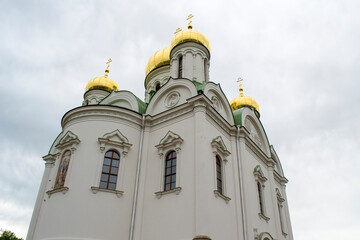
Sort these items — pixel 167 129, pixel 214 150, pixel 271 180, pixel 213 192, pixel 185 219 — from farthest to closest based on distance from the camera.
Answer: pixel 271 180, pixel 167 129, pixel 214 150, pixel 213 192, pixel 185 219

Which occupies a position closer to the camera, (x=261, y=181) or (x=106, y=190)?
(x=106, y=190)

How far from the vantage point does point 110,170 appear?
11031 millimetres

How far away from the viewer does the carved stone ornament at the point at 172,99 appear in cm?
1268

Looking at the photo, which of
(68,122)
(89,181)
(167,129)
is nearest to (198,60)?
(167,129)

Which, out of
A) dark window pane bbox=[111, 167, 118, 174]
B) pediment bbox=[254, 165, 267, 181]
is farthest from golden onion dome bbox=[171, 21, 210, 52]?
dark window pane bbox=[111, 167, 118, 174]

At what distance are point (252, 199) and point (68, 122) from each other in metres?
8.31

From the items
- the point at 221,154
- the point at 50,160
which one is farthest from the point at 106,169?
the point at 50,160

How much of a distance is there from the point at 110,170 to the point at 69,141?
200cm

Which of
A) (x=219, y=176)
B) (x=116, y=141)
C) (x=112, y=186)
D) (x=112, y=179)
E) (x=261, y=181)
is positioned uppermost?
(x=116, y=141)

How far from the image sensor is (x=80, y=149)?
11.2 meters

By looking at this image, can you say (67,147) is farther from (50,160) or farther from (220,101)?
(220,101)

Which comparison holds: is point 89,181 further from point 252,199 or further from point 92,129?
point 252,199

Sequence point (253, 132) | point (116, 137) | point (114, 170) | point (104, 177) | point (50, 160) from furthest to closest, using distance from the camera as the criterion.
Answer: point (253, 132)
point (50, 160)
point (116, 137)
point (114, 170)
point (104, 177)

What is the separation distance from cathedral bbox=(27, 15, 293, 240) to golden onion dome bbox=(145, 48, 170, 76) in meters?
4.90
